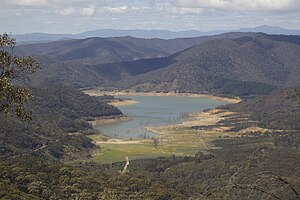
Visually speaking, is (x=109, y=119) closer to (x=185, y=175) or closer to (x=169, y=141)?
(x=169, y=141)

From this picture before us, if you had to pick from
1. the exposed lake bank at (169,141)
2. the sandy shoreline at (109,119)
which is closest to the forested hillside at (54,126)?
the sandy shoreline at (109,119)

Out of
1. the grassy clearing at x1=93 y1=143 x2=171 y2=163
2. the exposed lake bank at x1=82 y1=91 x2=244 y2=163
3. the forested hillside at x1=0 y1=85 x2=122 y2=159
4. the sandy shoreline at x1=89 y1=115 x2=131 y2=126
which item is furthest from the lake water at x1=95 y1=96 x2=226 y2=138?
the grassy clearing at x1=93 y1=143 x2=171 y2=163

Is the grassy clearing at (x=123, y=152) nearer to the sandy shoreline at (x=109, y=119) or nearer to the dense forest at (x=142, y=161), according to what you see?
the dense forest at (x=142, y=161)

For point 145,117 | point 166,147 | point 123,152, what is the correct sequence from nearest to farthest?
point 123,152, point 166,147, point 145,117

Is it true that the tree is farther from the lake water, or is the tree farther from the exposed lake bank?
the lake water

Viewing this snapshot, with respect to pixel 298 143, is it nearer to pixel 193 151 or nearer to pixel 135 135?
pixel 193 151

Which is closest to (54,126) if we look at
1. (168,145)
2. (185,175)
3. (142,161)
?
(168,145)

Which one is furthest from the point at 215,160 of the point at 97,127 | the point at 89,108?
the point at 89,108

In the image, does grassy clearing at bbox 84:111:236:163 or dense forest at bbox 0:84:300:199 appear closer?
dense forest at bbox 0:84:300:199
